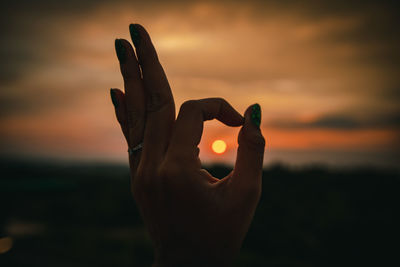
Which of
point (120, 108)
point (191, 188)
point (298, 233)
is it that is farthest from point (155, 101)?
point (298, 233)

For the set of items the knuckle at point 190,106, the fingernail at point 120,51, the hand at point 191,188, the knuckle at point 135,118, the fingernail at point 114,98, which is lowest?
the hand at point 191,188

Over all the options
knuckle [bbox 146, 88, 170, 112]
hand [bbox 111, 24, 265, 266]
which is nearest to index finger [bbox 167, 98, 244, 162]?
hand [bbox 111, 24, 265, 266]

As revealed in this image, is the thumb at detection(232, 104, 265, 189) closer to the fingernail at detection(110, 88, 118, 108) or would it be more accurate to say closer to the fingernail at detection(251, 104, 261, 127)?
the fingernail at detection(251, 104, 261, 127)

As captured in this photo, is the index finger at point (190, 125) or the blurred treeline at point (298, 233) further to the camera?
the blurred treeline at point (298, 233)

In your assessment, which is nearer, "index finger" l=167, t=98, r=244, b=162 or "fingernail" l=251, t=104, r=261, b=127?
"index finger" l=167, t=98, r=244, b=162

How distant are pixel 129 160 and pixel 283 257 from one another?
15.8 m

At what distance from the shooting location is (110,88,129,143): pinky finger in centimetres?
189

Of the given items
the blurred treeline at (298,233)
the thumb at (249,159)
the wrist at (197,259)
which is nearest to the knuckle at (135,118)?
the thumb at (249,159)

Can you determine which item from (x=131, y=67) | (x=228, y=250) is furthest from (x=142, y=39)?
(x=228, y=250)

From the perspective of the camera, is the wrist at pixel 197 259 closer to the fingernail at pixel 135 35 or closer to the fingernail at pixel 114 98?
the fingernail at pixel 114 98

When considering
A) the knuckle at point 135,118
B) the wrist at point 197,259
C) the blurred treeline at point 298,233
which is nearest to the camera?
the wrist at point 197,259

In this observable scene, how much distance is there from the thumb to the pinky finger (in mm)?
874

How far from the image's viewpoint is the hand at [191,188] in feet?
4.57

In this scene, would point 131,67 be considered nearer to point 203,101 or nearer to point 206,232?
point 203,101
